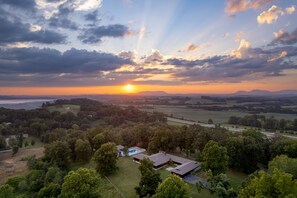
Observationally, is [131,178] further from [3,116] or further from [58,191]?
[3,116]

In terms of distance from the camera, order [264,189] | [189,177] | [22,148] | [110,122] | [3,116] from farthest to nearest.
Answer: [3,116] → [110,122] → [22,148] → [189,177] → [264,189]

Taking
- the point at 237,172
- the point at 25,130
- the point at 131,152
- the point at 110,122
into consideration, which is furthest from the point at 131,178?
the point at 25,130

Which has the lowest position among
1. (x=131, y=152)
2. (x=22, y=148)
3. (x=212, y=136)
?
(x=22, y=148)

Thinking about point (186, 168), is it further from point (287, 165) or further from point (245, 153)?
point (287, 165)

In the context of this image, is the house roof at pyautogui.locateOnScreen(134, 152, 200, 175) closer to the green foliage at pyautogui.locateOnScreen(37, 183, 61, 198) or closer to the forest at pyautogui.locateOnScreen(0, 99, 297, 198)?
the forest at pyautogui.locateOnScreen(0, 99, 297, 198)

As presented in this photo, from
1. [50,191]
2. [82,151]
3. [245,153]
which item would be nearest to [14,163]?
[82,151]

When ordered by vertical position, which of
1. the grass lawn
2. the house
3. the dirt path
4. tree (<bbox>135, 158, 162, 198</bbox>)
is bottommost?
the dirt path

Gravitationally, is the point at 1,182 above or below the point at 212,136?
below

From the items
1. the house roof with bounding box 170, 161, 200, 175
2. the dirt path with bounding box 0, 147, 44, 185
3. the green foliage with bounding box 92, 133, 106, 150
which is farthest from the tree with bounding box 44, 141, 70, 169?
the house roof with bounding box 170, 161, 200, 175
